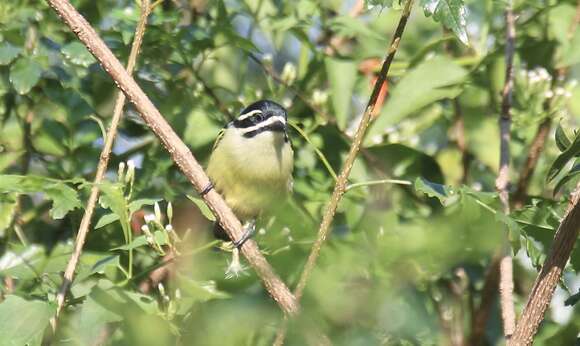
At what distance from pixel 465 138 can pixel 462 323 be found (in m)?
0.86

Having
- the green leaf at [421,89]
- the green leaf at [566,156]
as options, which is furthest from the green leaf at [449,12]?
the green leaf at [421,89]

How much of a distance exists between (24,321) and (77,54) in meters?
1.12

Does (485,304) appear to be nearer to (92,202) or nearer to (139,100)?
(92,202)

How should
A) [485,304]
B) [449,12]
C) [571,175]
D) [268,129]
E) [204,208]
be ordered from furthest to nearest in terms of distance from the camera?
[268,129], [485,304], [204,208], [571,175], [449,12]

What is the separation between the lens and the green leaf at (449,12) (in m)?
2.67

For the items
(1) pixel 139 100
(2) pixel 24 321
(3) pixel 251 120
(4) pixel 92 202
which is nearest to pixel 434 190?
(1) pixel 139 100

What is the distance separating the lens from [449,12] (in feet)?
8.78

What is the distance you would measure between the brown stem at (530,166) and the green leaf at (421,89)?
0.51 meters

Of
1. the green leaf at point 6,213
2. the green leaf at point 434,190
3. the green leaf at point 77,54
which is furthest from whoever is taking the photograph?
the green leaf at point 6,213

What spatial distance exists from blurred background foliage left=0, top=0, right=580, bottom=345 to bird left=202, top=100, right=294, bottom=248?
73 millimetres

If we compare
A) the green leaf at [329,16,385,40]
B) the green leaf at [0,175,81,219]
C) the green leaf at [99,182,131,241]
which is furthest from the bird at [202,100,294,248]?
the green leaf at [0,175,81,219]

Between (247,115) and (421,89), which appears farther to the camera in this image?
(247,115)

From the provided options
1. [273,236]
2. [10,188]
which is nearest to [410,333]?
[273,236]

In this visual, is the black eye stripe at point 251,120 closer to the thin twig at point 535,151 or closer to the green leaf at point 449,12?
the thin twig at point 535,151
